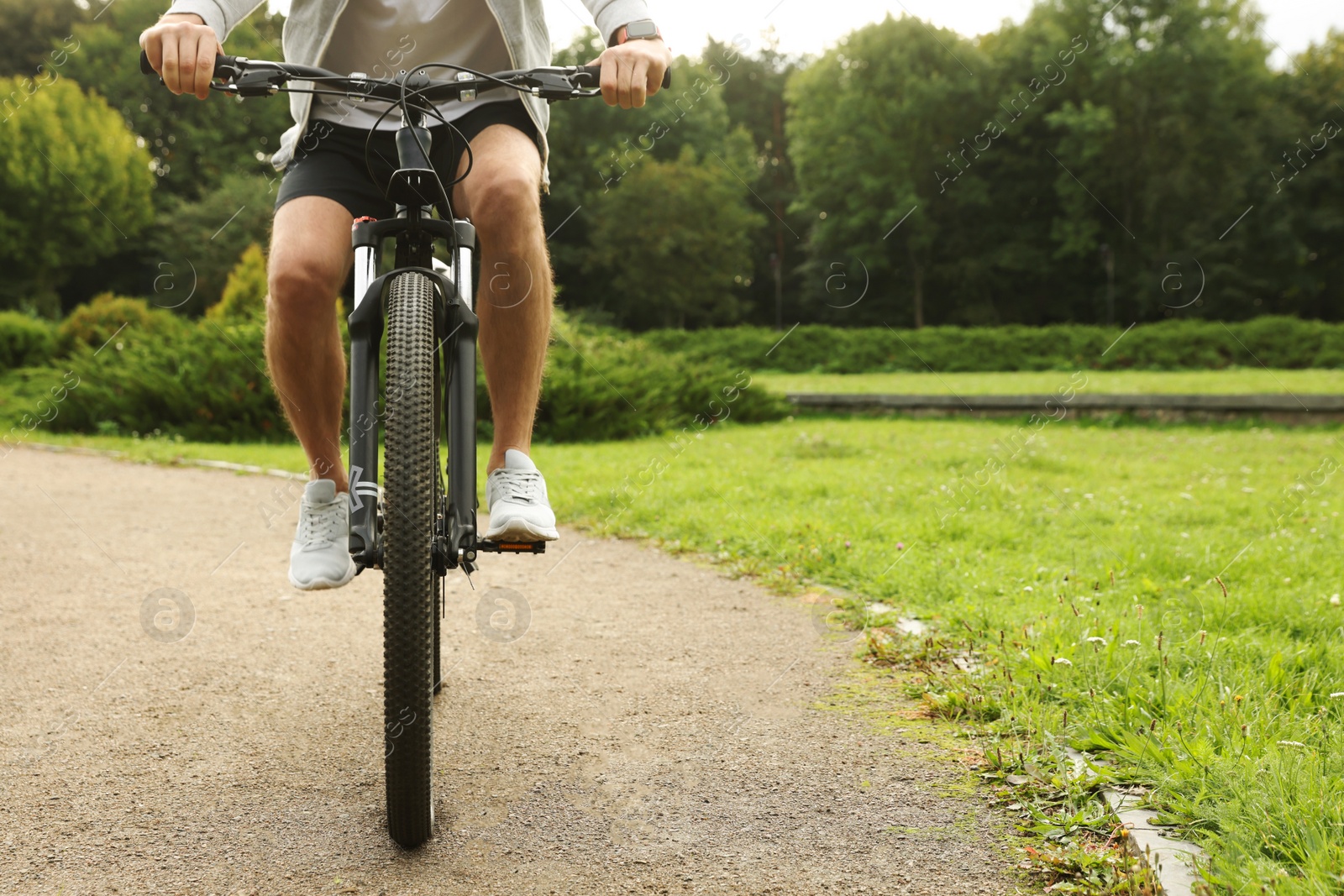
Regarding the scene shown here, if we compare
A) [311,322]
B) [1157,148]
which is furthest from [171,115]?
[311,322]

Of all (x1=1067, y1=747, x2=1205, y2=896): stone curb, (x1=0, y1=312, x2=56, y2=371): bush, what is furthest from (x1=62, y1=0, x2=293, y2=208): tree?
(x1=1067, y1=747, x2=1205, y2=896): stone curb

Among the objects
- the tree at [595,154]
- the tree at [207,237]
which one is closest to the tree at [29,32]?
the tree at [207,237]

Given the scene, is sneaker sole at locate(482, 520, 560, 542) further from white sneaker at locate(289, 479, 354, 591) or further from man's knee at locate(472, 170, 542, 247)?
man's knee at locate(472, 170, 542, 247)

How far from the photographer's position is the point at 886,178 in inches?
1479

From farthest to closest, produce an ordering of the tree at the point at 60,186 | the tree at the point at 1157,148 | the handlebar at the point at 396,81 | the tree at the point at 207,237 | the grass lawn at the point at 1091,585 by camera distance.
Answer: the tree at the point at 60,186, the tree at the point at 1157,148, the tree at the point at 207,237, the handlebar at the point at 396,81, the grass lawn at the point at 1091,585

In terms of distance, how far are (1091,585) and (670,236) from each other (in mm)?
32608

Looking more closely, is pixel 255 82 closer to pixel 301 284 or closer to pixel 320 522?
pixel 301 284

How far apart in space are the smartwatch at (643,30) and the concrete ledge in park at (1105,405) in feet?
34.9

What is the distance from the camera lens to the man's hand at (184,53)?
2.14m

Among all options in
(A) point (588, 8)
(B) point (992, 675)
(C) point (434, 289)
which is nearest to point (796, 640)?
(B) point (992, 675)

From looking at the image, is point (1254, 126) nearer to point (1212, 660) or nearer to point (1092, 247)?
point (1092, 247)

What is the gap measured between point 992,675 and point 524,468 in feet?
4.60

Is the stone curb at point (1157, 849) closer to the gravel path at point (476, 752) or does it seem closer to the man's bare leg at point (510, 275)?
the gravel path at point (476, 752)

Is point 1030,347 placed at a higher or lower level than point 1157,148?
lower
